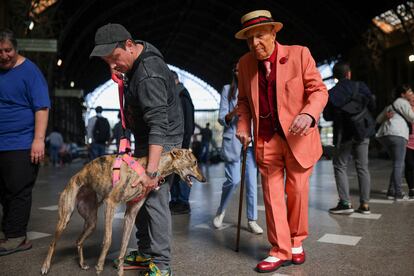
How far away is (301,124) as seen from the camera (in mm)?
2740

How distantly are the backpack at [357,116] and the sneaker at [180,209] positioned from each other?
228cm

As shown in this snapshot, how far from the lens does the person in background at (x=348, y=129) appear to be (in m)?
5.06

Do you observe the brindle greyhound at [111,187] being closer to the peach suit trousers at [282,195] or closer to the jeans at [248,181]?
the peach suit trousers at [282,195]

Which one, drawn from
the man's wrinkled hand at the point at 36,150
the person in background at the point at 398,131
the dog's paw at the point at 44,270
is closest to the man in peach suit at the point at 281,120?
the dog's paw at the point at 44,270

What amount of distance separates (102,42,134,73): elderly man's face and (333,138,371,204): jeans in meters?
3.40

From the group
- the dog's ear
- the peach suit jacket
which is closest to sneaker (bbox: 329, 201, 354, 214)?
the peach suit jacket

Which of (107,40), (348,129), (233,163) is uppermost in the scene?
(107,40)

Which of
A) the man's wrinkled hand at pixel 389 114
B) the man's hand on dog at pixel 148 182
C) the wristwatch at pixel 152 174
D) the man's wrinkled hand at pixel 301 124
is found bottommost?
the man's hand on dog at pixel 148 182

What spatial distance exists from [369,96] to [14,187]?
161 inches

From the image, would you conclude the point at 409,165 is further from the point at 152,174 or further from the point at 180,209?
the point at 152,174

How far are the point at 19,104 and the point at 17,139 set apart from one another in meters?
0.30

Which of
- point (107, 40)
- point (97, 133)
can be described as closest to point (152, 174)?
point (107, 40)

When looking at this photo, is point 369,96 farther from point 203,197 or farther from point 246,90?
point 203,197

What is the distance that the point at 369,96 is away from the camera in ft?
16.9
